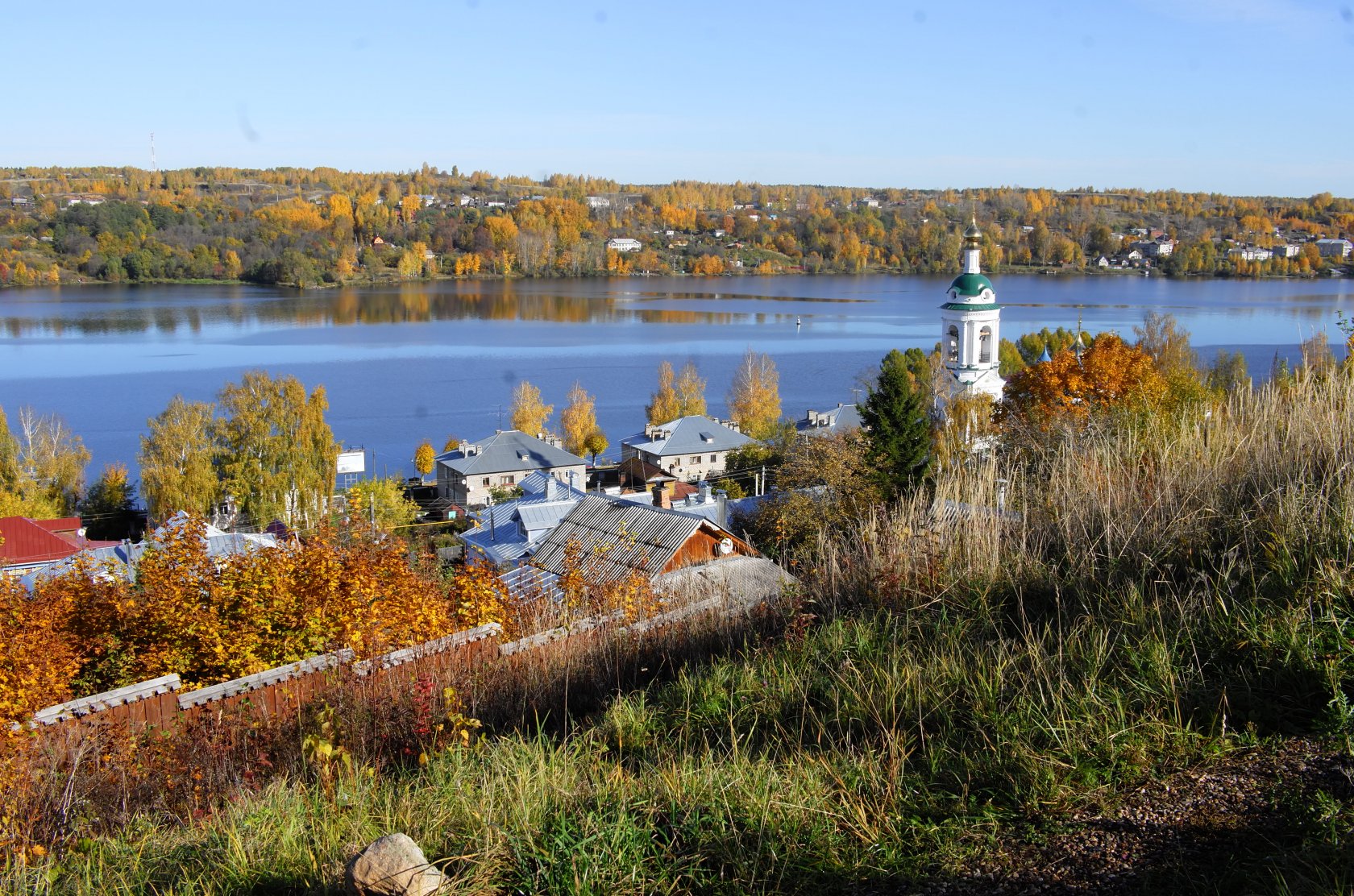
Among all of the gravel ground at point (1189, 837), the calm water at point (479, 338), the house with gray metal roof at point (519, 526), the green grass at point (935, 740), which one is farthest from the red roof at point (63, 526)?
the gravel ground at point (1189, 837)

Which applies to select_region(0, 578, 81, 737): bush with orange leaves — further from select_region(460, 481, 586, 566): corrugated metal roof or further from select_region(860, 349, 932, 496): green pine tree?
select_region(860, 349, 932, 496): green pine tree

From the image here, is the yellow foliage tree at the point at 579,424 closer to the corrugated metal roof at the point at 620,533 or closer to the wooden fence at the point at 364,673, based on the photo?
the corrugated metal roof at the point at 620,533

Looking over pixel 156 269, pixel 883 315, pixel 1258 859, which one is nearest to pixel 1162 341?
pixel 1258 859

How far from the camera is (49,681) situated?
4871 mm

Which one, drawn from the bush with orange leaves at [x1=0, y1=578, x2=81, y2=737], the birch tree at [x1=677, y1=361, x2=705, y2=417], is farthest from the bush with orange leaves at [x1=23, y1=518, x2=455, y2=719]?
the birch tree at [x1=677, y1=361, x2=705, y2=417]

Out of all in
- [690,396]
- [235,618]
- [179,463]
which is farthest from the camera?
[690,396]

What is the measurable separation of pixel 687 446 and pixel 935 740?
2471cm

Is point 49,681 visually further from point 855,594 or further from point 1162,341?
point 1162,341

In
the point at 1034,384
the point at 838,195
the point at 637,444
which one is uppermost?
the point at 838,195

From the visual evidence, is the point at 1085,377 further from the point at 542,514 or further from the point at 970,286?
the point at 542,514

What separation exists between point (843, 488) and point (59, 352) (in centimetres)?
4002

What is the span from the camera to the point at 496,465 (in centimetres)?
2544

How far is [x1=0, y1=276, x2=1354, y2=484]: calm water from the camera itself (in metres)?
33.9

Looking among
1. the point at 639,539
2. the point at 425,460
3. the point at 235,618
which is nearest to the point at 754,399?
the point at 425,460
